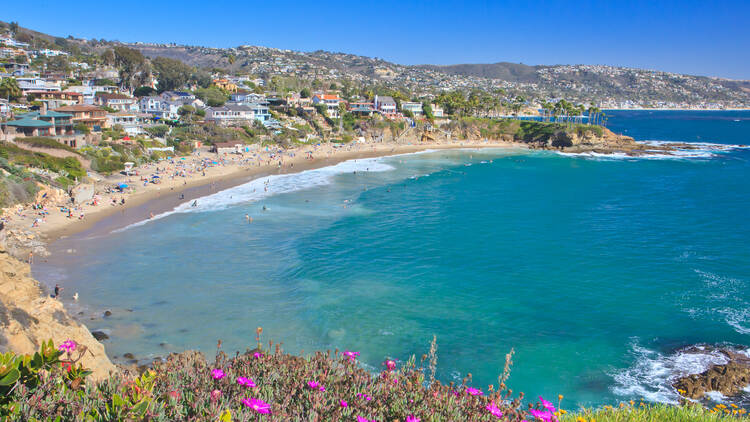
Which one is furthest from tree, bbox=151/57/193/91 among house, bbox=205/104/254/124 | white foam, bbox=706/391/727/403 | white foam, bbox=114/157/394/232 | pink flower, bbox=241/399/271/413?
pink flower, bbox=241/399/271/413

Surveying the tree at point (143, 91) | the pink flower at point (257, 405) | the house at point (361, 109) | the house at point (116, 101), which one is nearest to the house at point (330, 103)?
the house at point (361, 109)

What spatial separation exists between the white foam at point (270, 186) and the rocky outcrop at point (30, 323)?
23.1 m

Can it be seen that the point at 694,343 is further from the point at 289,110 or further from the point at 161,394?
the point at 289,110

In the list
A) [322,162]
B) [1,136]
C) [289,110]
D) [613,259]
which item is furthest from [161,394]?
[289,110]

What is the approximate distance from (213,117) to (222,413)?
85.9 metres

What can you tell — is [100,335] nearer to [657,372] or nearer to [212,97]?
[657,372]

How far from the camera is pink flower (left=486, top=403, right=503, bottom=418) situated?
5.96 meters

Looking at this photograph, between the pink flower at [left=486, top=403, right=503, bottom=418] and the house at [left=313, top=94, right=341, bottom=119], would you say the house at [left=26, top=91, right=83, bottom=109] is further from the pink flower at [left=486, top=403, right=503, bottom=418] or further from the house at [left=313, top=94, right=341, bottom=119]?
the pink flower at [left=486, top=403, right=503, bottom=418]

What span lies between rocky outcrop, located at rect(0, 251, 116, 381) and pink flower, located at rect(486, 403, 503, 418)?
6516 millimetres

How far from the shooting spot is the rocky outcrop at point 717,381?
52.7 ft

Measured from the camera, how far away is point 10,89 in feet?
221

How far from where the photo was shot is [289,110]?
99625mm

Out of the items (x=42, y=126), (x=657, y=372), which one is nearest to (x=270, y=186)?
(x=42, y=126)

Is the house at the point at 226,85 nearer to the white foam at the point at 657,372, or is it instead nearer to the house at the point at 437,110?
the house at the point at 437,110
